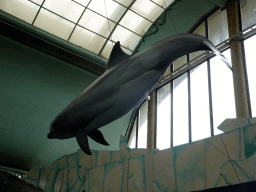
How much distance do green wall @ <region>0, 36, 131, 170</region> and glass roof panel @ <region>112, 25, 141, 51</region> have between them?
287 cm

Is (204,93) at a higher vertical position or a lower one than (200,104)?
higher

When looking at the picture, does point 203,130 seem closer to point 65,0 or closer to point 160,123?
point 160,123

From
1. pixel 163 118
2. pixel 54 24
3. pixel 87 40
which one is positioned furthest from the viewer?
pixel 87 40

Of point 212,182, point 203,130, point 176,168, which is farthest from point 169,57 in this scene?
point 203,130

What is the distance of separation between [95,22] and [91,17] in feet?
1.31

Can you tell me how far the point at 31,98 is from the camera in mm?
16453

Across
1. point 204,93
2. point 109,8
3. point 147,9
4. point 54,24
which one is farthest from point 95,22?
point 204,93

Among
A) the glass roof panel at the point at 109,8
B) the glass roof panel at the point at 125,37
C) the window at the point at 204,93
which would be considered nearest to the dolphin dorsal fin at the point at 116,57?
the window at the point at 204,93

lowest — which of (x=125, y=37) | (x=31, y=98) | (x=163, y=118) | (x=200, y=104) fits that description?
(x=200, y=104)

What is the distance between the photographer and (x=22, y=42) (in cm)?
1583

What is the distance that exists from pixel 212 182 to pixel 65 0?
12849 millimetres

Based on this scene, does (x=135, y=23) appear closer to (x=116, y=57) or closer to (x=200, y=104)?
(x=200, y=104)

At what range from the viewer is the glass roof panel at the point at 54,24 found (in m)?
16.5

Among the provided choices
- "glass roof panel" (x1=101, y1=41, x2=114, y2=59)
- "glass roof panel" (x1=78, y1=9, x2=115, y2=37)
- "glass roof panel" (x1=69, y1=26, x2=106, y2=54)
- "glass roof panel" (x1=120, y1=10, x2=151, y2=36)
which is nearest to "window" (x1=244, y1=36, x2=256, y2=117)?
"glass roof panel" (x1=120, y1=10, x2=151, y2=36)
